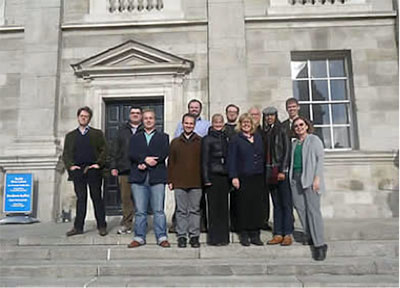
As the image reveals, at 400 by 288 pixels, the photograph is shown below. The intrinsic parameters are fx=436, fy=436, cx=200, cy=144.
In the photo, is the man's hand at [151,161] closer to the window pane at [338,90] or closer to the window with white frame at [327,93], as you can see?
the window with white frame at [327,93]

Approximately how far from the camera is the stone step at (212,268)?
16.8ft

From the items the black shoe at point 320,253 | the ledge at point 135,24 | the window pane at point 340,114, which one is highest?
the ledge at point 135,24

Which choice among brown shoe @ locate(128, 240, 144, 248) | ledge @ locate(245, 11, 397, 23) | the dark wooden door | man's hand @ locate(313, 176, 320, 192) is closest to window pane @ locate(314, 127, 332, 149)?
ledge @ locate(245, 11, 397, 23)

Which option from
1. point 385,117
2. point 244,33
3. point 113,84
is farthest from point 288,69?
point 113,84

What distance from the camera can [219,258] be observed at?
5594mm

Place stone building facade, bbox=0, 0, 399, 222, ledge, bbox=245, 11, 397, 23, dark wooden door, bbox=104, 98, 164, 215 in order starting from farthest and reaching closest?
1. ledge, bbox=245, 11, 397, 23
2. dark wooden door, bbox=104, 98, 164, 215
3. stone building facade, bbox=0, 0, 399, 222

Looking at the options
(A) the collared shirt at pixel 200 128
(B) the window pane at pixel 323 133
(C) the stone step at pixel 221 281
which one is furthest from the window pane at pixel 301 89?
(C) the stone step at pixel 221 281

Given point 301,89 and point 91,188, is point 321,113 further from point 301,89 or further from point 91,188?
point 91,188

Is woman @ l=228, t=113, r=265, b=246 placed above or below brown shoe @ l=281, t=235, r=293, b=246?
above

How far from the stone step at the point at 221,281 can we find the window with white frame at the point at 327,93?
19.2 feet

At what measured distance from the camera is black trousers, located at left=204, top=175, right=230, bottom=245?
580 cm

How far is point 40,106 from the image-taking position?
10.2 metres

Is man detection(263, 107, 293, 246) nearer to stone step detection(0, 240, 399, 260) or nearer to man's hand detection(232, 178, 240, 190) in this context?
stone step detection(0, 240, 399, 260)

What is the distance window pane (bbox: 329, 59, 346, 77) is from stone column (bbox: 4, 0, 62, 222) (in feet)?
21.7
